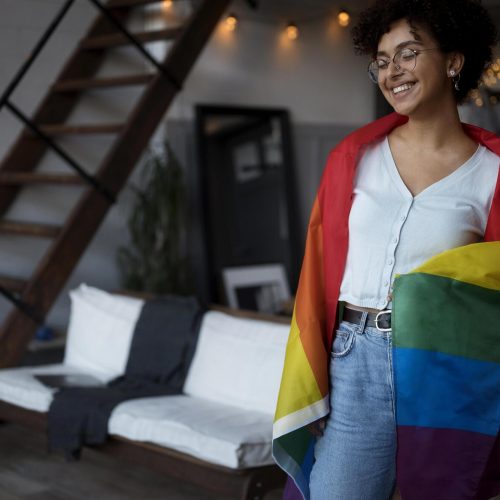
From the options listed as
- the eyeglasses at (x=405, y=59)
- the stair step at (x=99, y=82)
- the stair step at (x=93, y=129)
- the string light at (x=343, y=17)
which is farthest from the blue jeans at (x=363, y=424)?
the string light at (x=343, y=17)

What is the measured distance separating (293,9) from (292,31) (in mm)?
251

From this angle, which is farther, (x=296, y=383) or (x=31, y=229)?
(x=31, y=229)

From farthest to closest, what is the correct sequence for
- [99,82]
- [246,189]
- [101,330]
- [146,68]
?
[246,189]
[146,68]
[99,82]
[101,330]

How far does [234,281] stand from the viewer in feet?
23.0

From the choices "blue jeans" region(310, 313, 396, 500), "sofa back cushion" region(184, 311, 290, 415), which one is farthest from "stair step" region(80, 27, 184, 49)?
"blue jeans" region(310, 313, 396, 500)

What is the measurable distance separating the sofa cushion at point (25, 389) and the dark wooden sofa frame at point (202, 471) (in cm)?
37

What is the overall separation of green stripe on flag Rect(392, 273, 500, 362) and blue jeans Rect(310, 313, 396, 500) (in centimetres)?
6

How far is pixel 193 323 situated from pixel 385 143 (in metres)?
2.27

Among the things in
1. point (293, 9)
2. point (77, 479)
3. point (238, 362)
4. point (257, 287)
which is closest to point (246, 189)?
point (257, 287)

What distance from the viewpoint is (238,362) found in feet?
12.7

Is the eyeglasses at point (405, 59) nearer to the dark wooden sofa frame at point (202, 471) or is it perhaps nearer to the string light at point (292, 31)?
the dark wooden sofa frame at point (202, 471)

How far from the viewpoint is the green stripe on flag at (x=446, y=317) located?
1829 millimetres

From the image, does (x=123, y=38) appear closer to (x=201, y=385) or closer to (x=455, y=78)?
(x=201, y=385)

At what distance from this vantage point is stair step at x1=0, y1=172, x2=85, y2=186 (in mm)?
5035
